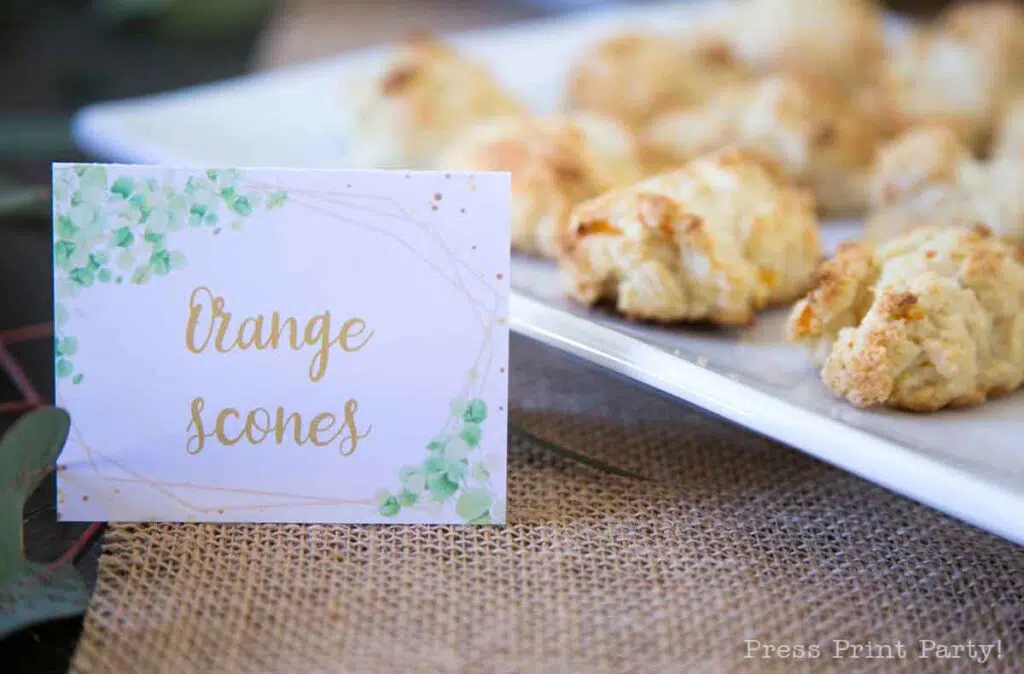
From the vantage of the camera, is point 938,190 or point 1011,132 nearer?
point 938,190

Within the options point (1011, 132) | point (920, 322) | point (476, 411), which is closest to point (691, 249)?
point (920, 322)

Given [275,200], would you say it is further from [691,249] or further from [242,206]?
[691,249]

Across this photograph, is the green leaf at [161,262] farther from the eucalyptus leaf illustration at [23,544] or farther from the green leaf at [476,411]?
the green leaf at [476,411]

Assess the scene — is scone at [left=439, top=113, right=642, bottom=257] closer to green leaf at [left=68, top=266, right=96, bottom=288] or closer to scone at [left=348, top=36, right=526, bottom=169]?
scone at [left=348, top=36, right=526, bottom=169]

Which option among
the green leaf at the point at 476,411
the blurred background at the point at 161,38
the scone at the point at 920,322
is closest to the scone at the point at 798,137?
the scone at the point at 920,322

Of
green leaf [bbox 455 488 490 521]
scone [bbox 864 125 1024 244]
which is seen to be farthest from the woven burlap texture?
scone [bbox 864 125 1024 244]

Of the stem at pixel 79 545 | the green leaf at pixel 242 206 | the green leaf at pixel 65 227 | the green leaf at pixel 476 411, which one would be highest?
the green leaf at pixel 242 206

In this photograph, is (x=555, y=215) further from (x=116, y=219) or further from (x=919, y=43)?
(x=919, y=43)
